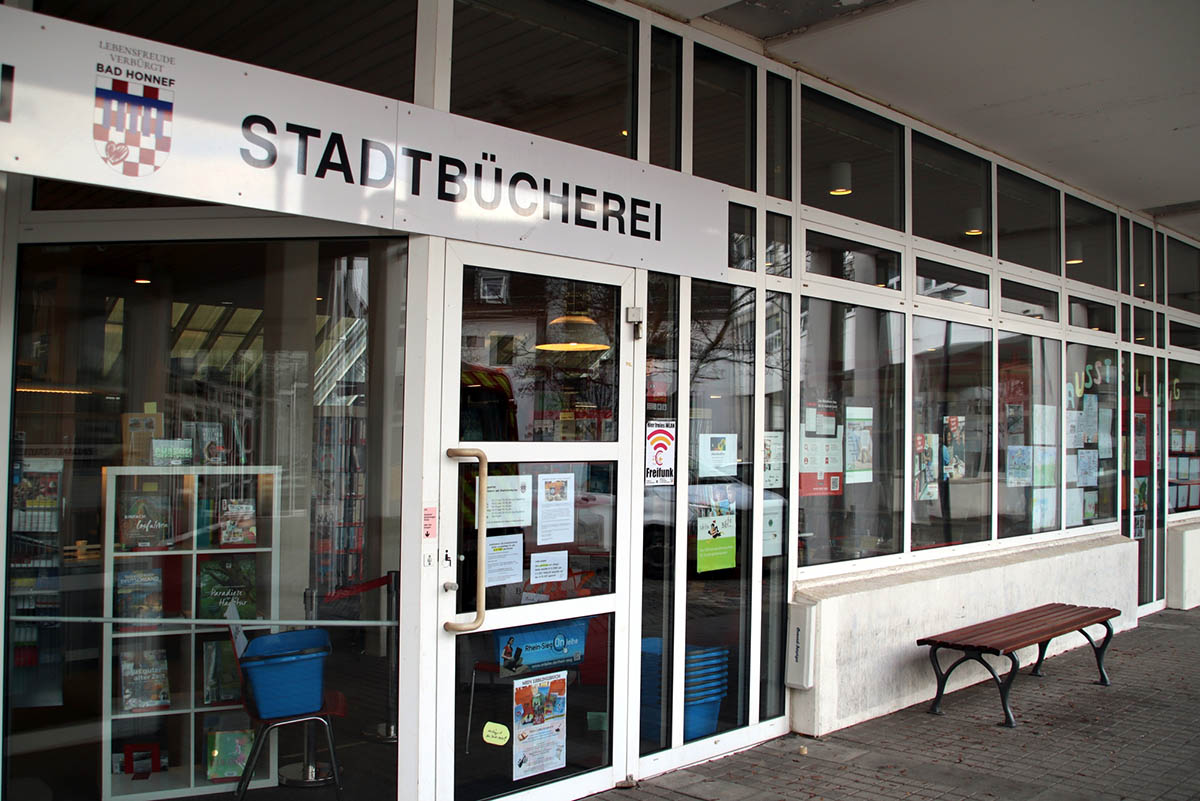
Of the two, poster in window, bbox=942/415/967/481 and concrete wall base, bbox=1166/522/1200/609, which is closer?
poster in window, bbox=942/415/967/481

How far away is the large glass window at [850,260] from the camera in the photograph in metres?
5.84

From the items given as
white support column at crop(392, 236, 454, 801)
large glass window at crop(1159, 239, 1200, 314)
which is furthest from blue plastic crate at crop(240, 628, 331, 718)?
large glass window at crop(1159, 239, 1200, 314)

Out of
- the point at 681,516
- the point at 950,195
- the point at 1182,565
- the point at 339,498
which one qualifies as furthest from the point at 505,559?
the point at 1182,565

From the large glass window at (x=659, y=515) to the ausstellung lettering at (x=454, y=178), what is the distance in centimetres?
42

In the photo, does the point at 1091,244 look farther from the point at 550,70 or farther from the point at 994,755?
the point at 550,70

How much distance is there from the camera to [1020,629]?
6.31m

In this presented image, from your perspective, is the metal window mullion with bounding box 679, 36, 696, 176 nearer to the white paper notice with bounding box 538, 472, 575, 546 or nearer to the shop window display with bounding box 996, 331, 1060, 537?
the white paper notice with bounding box 538, 472, 575, 546

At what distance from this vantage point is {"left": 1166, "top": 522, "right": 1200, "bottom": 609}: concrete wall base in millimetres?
9906

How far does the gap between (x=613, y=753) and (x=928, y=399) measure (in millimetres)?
3652

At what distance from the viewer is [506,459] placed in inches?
165

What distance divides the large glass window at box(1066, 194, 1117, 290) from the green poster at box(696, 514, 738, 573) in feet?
16.5

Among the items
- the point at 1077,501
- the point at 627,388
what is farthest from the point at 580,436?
the point at 1077,501

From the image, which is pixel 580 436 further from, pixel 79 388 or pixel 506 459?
pixel 79 388

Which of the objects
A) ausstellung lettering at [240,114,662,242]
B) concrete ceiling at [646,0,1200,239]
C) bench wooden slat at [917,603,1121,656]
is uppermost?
concrete ceiling at [646,0,1200,239]
